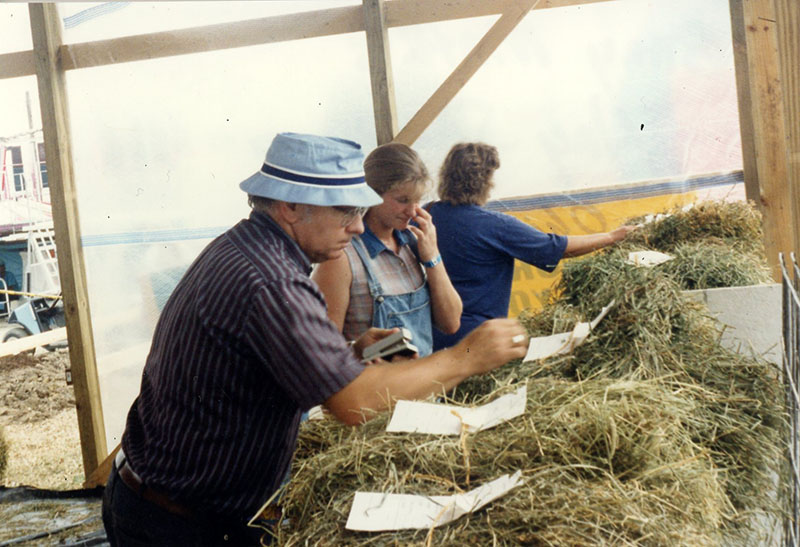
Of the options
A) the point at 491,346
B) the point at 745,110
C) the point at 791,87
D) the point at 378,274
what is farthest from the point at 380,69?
the point at 491,346

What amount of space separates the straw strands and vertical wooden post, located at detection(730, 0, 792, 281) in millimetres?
2138

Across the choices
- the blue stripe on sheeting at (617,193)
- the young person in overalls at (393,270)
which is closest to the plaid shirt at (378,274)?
the young person in overalls at (393,270)

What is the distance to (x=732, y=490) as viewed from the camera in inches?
75.5

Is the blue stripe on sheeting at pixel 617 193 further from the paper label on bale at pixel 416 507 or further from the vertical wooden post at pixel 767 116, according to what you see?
the paper label on bale at pixel 416 507

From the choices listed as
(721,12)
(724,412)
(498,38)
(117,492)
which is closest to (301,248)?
(117,492)

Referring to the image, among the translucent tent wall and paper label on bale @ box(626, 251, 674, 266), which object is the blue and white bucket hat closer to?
paper label on bale @ box(626, 251, 674, 266)

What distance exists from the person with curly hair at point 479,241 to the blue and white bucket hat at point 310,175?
1.75 metres

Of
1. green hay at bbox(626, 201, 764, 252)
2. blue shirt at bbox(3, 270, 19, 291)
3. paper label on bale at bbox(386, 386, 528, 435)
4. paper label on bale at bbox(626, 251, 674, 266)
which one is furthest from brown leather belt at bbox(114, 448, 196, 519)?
blue shirt at bbox(3, 270, 19, 291)

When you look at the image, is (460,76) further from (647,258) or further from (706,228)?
(647,258)

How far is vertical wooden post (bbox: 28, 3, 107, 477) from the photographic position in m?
4.65

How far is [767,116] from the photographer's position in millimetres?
4336

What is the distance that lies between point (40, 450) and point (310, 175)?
662 cm

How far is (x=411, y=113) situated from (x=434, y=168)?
0.36m

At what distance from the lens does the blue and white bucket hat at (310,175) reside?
187 centimetres
